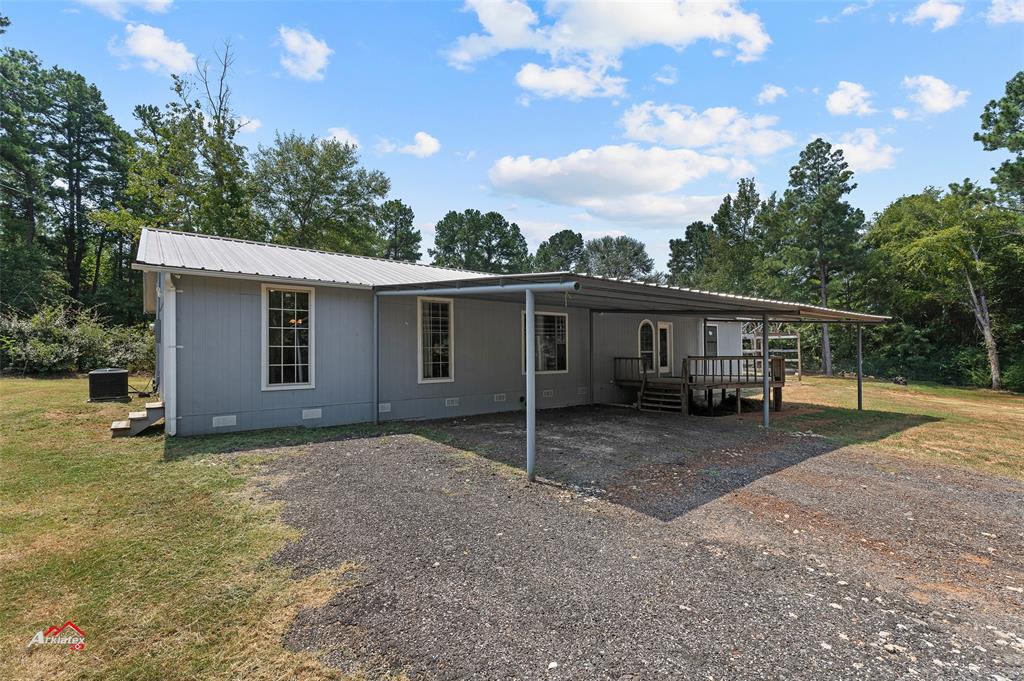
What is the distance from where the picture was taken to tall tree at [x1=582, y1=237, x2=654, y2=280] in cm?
3900

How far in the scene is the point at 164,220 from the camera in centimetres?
2067

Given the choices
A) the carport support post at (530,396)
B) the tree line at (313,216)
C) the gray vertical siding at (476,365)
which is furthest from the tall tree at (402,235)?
the carport support post at (530,396)

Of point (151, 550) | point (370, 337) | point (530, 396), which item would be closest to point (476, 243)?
point (370, 337)

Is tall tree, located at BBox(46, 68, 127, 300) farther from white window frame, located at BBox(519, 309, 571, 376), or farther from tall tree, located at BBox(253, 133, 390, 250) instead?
white window frame, located at BBox(519, 309, 571, 376)

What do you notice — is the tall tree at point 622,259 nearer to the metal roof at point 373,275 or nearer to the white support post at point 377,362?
the metal roof at point 373,275

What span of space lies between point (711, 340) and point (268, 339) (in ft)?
44.7

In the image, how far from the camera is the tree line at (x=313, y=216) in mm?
17828

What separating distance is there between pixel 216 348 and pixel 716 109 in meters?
10.5

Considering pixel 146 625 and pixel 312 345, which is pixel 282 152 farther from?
pixel 146 625

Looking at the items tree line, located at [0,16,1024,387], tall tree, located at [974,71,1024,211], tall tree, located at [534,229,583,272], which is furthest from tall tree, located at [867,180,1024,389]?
tall tree, located at [534,229,583,272]

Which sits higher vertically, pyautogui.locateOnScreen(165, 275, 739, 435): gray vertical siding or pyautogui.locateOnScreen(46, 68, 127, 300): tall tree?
pyautogui.locateOnScreen(46, 68, 127, 300): tall tree

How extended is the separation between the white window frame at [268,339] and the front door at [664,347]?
369 inches

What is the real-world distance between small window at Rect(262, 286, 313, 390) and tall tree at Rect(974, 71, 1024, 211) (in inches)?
881

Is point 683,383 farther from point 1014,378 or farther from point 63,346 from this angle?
point 63,346
